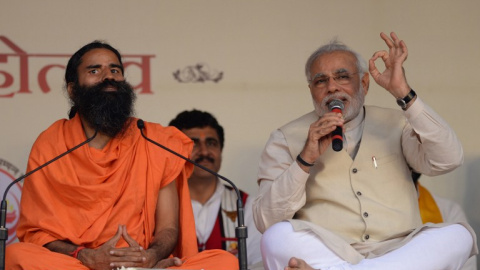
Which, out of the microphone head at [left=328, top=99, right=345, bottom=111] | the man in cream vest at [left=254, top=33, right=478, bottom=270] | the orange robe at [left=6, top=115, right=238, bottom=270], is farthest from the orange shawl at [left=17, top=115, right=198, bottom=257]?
the microphone head at [left=328, top=99, right=345, bottom=111]

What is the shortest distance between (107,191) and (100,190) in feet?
0.11

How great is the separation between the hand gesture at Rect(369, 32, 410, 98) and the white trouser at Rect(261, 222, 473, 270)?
64cm

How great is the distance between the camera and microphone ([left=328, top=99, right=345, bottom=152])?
4.53m

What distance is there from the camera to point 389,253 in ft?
15.3

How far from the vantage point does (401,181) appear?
5.03m

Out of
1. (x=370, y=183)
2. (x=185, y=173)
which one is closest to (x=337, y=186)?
(x=370, y=183)

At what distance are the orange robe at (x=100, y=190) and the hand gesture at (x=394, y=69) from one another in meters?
1.07

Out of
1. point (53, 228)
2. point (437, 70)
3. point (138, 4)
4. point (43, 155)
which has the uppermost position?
point (138, 4)

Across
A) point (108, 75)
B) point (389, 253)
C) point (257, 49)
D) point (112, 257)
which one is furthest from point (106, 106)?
point (257, 49)

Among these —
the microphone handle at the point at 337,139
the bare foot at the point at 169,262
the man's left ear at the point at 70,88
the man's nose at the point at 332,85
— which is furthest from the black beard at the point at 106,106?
the microphone handle at the point at 337,139

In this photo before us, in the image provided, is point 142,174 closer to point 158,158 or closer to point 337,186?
→ point 158,158

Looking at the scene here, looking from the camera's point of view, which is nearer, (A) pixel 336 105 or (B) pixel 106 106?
(A) pixel 336 105

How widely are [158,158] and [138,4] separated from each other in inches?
68.5

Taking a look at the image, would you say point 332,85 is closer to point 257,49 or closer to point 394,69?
point 394,69
